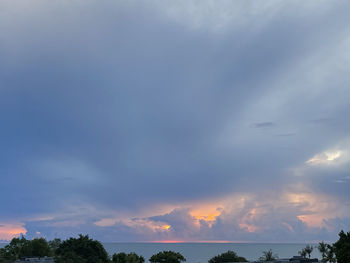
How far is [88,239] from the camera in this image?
10681 centimetres

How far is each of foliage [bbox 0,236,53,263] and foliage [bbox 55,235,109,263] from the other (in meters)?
20.1

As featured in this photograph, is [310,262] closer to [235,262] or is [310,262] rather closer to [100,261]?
[235,262]

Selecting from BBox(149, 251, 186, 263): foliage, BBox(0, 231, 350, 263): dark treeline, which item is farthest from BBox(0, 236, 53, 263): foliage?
BBox(149, 251, 186, 263): foliage

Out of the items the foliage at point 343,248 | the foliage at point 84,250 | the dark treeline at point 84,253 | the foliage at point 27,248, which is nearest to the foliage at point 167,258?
the dark treeline at point 84,253

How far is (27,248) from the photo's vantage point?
393 ft

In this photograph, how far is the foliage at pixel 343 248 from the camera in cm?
7406

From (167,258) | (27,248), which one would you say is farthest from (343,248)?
(27,248)

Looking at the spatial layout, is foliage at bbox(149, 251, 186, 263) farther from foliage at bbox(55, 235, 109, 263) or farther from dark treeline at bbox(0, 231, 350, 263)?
foliage at bbox(55, 235, 109, 263)

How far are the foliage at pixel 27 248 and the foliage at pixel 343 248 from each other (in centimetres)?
8872

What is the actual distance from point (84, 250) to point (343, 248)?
2547 inches

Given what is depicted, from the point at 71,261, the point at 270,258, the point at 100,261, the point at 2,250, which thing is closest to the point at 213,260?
the point at 270,258

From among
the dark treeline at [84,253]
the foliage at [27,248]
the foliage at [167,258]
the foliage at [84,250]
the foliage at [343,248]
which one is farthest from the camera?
the foliage at [27,248]

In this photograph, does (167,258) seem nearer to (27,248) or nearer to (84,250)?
(84,250)

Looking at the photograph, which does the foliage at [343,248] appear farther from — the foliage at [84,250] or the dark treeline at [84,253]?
the foliage at [84,250]
